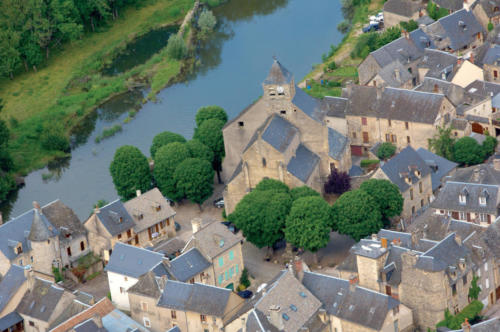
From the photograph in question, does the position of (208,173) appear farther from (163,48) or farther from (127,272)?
(163,48)

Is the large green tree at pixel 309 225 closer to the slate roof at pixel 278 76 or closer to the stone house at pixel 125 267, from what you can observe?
the stone house at pixel 125 267

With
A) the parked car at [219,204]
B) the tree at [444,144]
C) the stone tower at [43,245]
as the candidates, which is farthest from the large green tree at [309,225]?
the stone tower at [43,245]

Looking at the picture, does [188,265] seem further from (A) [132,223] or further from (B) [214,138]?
(B) [214,138]

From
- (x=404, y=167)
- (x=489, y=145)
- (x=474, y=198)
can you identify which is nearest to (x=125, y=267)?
(x=404, y=167)

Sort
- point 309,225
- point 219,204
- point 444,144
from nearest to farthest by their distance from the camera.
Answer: point 309,225 → point 444,144 → point 219,204

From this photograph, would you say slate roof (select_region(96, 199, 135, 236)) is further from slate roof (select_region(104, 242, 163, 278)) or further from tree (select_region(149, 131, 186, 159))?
tree (select_region(149, 131, 186, 159))

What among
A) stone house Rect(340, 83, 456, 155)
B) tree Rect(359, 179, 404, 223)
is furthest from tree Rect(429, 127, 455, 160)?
tree Rect(359, 179, 404, 223)
